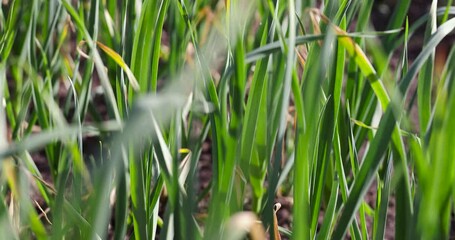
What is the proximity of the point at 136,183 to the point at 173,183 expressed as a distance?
14 centimetres

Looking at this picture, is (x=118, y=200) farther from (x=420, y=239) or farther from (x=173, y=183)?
(x=420, y=239)

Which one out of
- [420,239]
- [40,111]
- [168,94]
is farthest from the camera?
[40,111]

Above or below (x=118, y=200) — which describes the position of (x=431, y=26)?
above

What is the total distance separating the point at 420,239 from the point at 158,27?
15.6 inches

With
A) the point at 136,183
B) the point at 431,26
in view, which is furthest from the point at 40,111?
the point at 431,26

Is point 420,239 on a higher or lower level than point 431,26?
lower

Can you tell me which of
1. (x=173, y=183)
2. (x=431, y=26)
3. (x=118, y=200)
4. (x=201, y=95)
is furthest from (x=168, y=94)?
(x=201, y=95)

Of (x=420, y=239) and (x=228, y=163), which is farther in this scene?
(x=228, y=163)

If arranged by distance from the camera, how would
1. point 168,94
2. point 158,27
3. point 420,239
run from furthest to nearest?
point 158,27 → point 420,239 → point 168,94

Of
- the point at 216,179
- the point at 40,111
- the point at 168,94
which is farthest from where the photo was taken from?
the point at 40,111

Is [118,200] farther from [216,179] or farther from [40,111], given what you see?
[40,111]

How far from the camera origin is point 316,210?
2.92ft

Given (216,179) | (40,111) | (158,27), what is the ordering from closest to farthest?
(216,179)
(158,27)
(40,111)

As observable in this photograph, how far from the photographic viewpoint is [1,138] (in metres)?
0.82
